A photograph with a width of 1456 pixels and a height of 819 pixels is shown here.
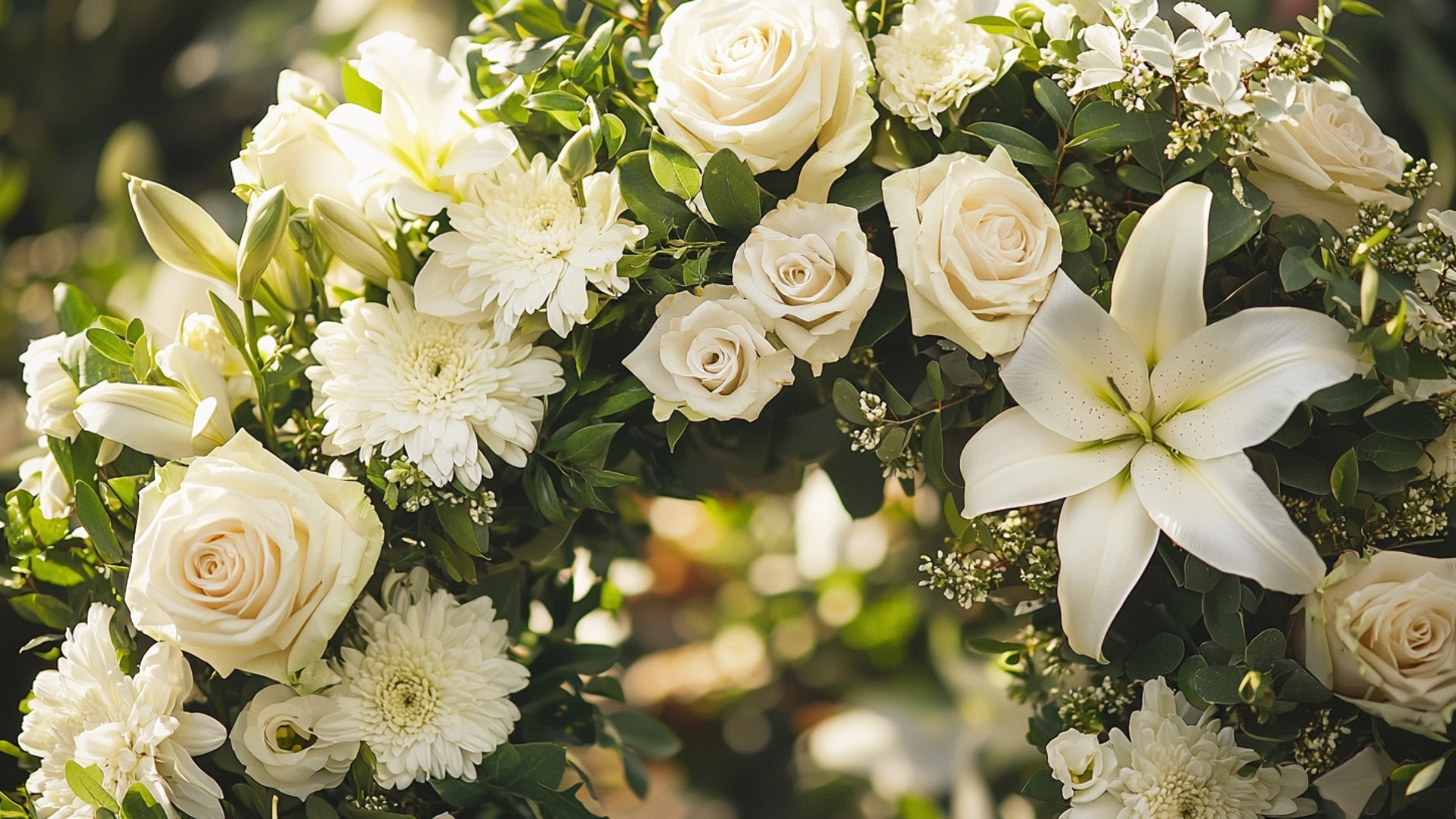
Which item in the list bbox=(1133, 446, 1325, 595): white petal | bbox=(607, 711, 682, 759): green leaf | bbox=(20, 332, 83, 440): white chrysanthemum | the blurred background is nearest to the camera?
bbox=(1133, 446, 1325, 595): white petal

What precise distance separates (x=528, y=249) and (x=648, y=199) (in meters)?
0.08

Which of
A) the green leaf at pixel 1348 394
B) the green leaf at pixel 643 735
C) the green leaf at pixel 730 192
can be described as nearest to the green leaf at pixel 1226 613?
the green leaf at pixel 1348 394

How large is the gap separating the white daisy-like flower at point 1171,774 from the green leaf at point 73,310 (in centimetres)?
70

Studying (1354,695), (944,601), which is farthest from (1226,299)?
(944,601)

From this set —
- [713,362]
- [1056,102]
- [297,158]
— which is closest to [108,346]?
[297,158]

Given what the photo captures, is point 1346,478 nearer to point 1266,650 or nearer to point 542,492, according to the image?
point 1266,650

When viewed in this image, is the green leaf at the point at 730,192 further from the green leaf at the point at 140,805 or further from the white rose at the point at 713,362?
the green leaf at the point at 140,805

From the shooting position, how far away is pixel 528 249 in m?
0.58

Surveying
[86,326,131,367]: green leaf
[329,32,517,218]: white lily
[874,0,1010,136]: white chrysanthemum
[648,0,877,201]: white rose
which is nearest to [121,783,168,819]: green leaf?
[86,326,131,367]: green leaf

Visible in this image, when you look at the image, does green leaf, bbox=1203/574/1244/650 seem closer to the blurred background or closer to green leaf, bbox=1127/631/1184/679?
green leaf, bbox=1127/631/1184/679

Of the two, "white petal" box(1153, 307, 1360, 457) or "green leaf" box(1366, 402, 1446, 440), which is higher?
"white petal" box(1153, 307, 1360, 457)

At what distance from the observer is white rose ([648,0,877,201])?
0.55m

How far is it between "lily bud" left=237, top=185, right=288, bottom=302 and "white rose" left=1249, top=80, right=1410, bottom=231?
0.56 m

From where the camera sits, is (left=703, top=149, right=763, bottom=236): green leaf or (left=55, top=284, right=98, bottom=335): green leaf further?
(left=55, top=284, right=98, bottom=335): green leaf
